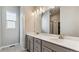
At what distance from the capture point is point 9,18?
3.62m

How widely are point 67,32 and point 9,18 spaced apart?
7.69ft

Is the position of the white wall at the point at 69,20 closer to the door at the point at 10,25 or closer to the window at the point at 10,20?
the door at the point at 10,25

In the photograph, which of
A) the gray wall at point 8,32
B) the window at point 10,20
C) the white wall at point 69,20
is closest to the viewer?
the white wall at point 69,20

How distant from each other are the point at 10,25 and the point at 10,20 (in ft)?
0.69

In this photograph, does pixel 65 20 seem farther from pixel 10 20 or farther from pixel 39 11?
pixel 10 20

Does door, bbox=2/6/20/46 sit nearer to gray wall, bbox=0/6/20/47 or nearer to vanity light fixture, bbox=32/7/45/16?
gray wall, bbox=0/6/20/47

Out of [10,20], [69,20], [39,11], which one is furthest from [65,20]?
[10,20]

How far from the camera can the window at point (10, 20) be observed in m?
3.54

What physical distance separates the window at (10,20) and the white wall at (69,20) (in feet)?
6.79

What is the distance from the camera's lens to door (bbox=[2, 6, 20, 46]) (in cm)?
342

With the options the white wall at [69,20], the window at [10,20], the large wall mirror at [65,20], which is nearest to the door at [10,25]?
the window at [10,20]

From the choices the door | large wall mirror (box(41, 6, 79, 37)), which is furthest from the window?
large wall mirror (box(41, 6, 79, 37))

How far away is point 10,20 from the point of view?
3609 mm
